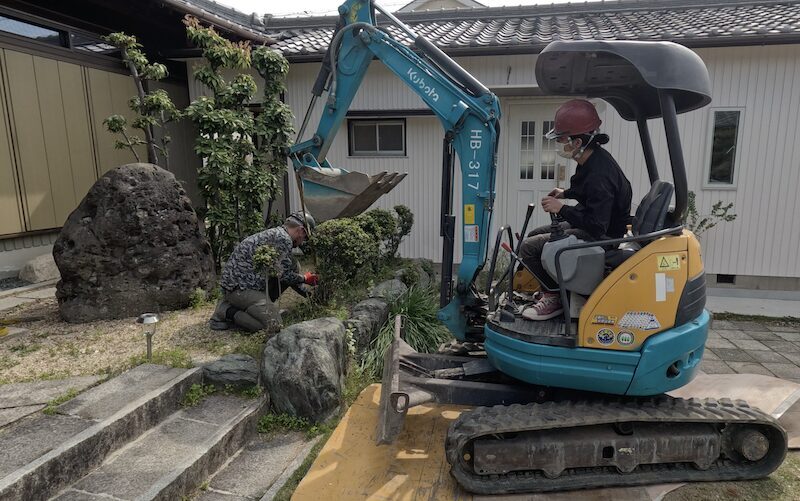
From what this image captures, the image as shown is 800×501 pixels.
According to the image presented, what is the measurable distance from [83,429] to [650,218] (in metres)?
3.81

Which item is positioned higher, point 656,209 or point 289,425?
point 656,209

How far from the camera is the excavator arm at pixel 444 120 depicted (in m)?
3.89

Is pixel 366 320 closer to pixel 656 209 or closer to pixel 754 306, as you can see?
pixel 656 209

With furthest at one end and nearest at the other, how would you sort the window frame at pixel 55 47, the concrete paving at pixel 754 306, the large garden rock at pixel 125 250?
the concrete paving at pixel 754 306 < the window frame at pixel 55 47 < the large garden rock at pixel 125 250

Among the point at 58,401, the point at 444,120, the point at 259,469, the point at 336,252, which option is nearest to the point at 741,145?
the point at 444,120

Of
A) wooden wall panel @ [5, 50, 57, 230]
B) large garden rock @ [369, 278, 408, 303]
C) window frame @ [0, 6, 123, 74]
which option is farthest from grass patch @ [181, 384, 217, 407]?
window frame @ [0, 6, 123, 74]

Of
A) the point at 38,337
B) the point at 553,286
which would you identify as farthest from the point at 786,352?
the point at 38,337

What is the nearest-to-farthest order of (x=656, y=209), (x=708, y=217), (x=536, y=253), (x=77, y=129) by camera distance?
1. (x=656, y=209)
2. (x=536, y=253)
3. (x=77, y=129)
4. (x=708, y=217)

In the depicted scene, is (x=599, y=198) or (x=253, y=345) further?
(x=253, y=345)

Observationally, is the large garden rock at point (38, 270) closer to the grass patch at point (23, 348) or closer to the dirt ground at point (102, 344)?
the dirt ground at point (102, 344)

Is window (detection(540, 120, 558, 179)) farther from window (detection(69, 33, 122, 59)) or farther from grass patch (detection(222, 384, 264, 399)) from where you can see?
window (detection(69, 33, 122, 59))

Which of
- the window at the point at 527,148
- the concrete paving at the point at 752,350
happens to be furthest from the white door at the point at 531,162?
the concrete paving at the point at 752,350

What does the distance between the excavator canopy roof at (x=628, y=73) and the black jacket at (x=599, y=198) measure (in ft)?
1.83

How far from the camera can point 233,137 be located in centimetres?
672
